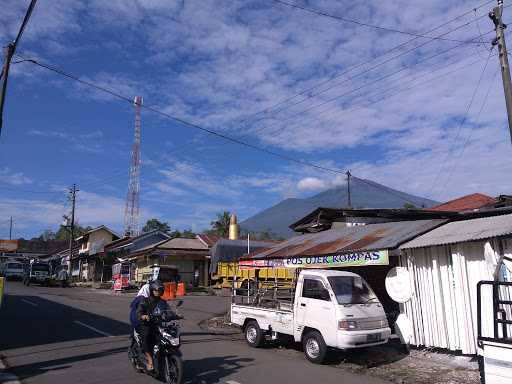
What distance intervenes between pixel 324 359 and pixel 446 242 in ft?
11.6

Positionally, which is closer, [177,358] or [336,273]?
[177,358]

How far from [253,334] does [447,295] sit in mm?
4738

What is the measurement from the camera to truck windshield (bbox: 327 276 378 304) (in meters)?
10.2

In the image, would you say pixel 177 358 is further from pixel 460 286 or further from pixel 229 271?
pixel 229 271

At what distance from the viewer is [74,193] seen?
53312 mm

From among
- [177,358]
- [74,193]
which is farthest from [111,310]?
[74,193]

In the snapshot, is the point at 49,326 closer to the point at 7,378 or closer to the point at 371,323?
the point at 7,378

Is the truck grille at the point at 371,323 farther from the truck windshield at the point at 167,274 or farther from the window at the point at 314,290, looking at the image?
the truck windshield at the point at 167,274

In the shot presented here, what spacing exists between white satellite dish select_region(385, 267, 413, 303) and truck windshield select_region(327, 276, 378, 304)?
0.94 metres

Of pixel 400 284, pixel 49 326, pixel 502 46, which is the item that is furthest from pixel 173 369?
pixel 502 46

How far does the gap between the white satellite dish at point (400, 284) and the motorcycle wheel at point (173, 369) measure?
596cm

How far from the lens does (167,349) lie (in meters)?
7.66

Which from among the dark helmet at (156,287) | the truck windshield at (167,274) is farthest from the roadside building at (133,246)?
the dark helmet at (156,287)

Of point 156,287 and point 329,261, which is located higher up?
point 329,261
